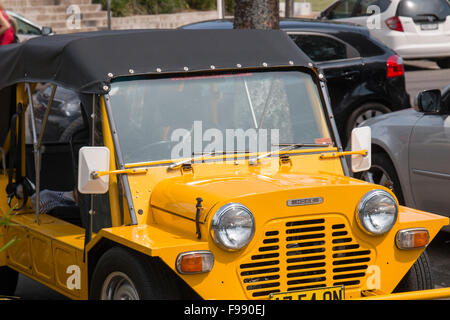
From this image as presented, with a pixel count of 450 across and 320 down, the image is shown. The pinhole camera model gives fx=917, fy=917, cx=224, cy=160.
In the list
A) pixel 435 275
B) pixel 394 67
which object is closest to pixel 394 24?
pixel 394 67

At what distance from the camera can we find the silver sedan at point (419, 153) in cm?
745

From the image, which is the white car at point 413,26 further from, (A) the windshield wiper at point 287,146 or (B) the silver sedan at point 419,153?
(A) the windshield wiper at point 287,146

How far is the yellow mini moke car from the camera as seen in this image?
4.75 metres

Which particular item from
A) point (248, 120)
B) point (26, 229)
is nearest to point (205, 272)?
point (248, 120)

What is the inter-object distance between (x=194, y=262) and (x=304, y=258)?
666 mm

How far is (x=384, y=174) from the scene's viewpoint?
820cm

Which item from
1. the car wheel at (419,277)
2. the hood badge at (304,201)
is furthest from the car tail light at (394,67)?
the hood badge at (304,201)

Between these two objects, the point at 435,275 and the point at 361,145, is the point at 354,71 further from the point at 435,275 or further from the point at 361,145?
the point at 361,145

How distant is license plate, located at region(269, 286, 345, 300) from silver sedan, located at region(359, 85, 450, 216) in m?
2.58

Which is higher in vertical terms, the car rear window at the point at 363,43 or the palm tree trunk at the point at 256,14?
the palm tree trunk at the point at 256,14

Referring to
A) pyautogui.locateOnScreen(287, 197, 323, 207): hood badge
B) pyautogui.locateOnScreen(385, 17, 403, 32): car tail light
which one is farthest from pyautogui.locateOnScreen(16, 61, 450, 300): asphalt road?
→ pyautogui.locateOnScreen(385, 17, 403, 32): car tail light

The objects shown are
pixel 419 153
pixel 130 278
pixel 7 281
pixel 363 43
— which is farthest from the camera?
pixel 363 43
